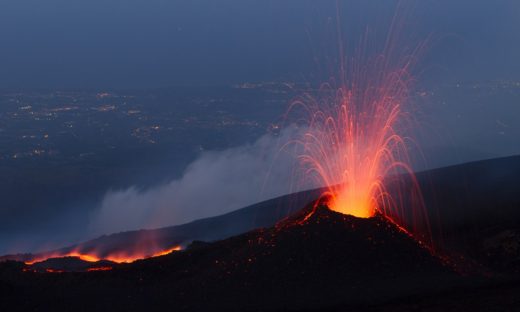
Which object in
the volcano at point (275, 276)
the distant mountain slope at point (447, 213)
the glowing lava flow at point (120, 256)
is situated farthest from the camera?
the glowing lava flow at point (120, 256)

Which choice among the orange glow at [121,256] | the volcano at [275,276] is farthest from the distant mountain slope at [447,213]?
the volcano at [275,276]

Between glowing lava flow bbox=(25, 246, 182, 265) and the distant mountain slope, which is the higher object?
the distant mountain slope

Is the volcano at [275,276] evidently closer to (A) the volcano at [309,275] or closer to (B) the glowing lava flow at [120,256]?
(A) the volcano at [309,275]

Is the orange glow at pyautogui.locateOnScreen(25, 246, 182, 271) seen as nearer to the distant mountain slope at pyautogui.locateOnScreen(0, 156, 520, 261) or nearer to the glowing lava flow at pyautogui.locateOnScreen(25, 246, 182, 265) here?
the glowing lava flow at pyautogui.locateOnScreen(25, 246, 182, 265)

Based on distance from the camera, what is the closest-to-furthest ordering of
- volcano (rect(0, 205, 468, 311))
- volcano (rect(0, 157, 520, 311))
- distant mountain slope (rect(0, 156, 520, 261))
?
volcano (rect(0, 157, 520, 311)), volcano (rect(0, 205, 468, 311)), distant mountain slope (rect(0, 156, 520, 261))

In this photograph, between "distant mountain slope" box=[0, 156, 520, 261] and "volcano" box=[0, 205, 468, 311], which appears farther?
"distant mountain slope" box=[0, 156, 520, 261]

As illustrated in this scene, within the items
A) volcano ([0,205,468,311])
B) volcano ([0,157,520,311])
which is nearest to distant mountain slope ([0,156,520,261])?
volcano ([0,157,520,311])

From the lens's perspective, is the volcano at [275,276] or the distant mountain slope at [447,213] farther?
the distant mountain slope at [447,213]

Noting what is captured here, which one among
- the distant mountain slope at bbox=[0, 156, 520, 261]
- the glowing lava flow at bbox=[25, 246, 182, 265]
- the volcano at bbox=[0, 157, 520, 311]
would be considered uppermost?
the distant mountain slope at bbox=[0, 156, 520, 261]

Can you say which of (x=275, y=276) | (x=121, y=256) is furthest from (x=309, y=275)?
(x=121, y=256)

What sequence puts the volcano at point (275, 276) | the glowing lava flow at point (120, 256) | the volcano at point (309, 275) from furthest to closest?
the glowing lava flow at point (120, 256) → the volcano at point (275, 276) → the volcano at point (309, 275)

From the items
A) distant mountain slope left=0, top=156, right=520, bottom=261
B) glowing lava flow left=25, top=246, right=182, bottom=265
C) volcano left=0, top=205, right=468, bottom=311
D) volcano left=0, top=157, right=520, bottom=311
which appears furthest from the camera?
glowing lava flow left=25, top=246, right=182, bottom=265

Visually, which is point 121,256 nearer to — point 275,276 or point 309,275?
point 275,276

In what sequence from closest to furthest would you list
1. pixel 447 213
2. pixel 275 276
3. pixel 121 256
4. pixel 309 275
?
pixel 309 275 < pixel 275 276 < pixel 447 213 < pixel 121 256
